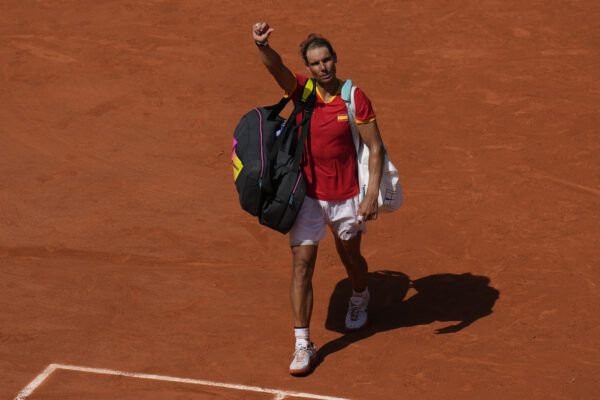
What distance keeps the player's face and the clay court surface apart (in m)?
2.15

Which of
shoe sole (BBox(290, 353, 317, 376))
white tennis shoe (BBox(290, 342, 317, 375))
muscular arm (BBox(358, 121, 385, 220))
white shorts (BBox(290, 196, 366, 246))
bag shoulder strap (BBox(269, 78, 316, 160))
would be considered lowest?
shoe sole (BBox(290, 353, 317, 376))

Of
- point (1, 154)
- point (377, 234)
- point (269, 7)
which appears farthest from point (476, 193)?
point (269, 7)

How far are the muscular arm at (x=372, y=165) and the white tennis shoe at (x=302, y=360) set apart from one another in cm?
108

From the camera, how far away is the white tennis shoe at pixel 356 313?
373 inches

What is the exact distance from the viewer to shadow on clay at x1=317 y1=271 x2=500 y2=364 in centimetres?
950

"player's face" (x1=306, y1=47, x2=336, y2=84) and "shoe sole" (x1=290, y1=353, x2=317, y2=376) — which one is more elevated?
"player's face" (x1=306, y1=47, x2=336, y2=84)

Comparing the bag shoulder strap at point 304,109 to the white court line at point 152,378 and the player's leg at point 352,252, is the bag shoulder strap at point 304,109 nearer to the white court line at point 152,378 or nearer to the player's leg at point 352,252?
the player's leg at point 352,252

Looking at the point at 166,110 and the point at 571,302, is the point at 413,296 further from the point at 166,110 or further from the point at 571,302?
the point at 166,110

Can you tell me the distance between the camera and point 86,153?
1266 centimetres

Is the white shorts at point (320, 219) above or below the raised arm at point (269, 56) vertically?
below

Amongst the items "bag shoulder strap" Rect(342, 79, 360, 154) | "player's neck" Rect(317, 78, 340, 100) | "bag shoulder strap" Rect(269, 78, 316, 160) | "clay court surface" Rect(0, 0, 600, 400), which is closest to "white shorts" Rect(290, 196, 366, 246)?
"bag shoulder strap" Rect(269, 78, 316, 160)

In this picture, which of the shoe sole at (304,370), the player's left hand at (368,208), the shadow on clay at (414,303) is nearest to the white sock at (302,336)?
the shoe sole at (304,370)

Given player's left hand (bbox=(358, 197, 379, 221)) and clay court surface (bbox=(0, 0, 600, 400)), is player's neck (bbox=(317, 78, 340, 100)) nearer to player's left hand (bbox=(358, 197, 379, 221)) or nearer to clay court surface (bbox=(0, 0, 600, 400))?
player's left hand (bbox=(358, 197, 379, 221))

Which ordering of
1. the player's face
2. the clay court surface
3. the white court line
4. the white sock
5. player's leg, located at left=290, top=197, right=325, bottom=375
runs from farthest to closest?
1. the clay court surface
2. the white sock
3. player's leg, located at left=290, top=197, right=325, bottom=375
4. the white court line
5. the player's face
